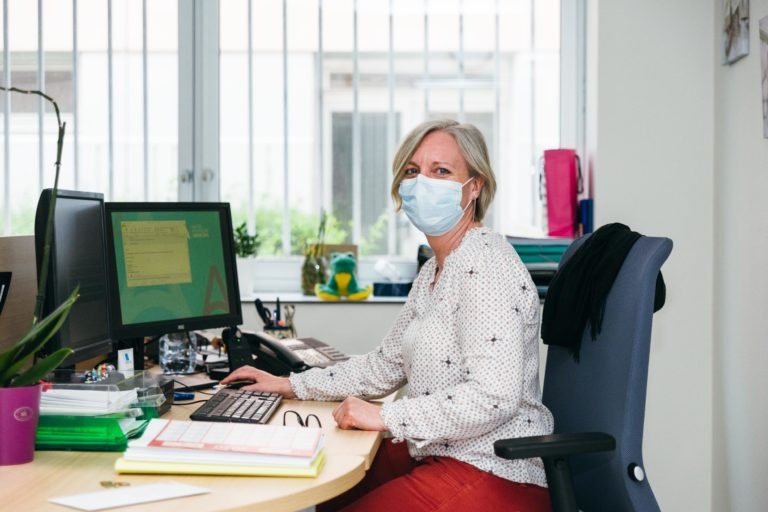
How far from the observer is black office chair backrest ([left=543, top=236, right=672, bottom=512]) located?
169 centimetres

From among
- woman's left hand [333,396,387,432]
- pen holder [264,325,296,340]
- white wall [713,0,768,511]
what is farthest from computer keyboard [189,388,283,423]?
white wall [713,0,768,511]

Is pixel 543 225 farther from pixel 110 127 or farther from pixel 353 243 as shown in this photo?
pixel 110 127

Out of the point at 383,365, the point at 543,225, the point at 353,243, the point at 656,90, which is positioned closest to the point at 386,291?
the point at 353,243

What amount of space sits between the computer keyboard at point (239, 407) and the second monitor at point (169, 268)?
28cm

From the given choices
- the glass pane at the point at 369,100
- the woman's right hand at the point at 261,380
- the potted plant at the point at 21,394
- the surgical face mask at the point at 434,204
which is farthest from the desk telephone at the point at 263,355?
the glass pane at the point at 369,100

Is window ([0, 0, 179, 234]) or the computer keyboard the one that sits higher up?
window ([0, 0, 179, 234])

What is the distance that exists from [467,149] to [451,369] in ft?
1.71

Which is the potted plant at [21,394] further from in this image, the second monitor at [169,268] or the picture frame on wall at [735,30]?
the picture frame on wall at [735,30]

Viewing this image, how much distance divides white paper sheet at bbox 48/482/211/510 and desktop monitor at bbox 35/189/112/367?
0.58 m

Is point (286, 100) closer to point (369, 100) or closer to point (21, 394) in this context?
point (369, 100)

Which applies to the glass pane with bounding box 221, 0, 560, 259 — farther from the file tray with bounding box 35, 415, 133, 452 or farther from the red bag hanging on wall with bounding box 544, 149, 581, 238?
the file tray with bounding box 35, 415, 133, 452

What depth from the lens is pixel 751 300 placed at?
270 cm

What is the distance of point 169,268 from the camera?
2.31m

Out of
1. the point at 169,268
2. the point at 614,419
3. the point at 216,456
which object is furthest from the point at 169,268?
the point at 614,419
